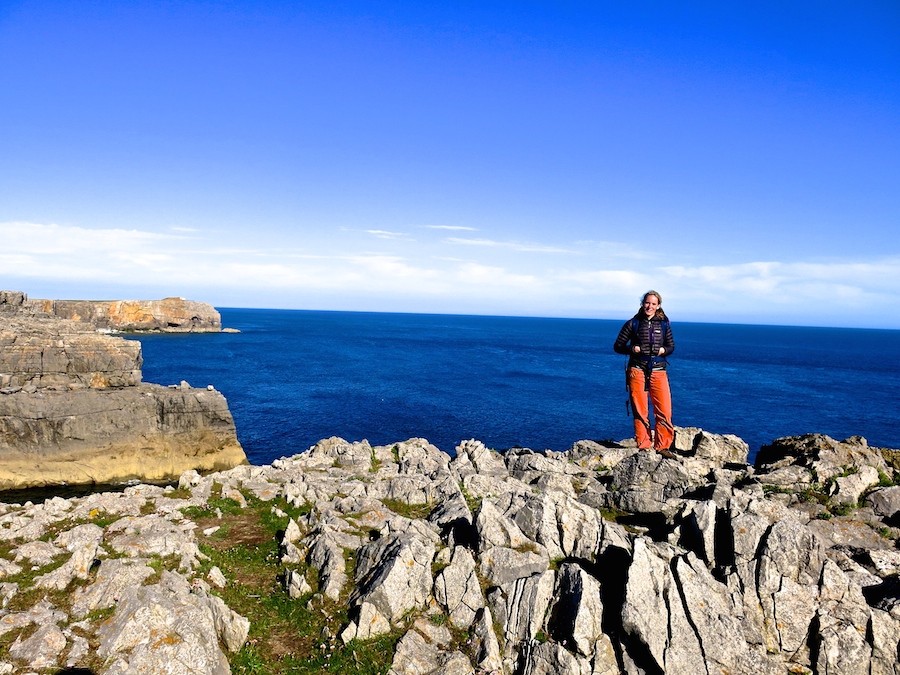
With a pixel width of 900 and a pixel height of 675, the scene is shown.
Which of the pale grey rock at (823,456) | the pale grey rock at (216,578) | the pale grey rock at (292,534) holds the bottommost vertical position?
the pale grey rock at (216,578)

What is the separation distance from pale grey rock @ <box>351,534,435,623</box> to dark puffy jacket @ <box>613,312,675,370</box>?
10189 mm

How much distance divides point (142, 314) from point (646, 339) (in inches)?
6511

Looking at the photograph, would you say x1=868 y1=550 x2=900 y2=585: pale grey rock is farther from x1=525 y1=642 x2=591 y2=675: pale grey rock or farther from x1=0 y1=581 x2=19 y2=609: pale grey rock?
x1=0 y1=581 x2=19 y2=609: pale grey rock

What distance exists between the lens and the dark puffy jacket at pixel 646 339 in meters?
18.9

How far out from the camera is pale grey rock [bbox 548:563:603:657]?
1080 centimetres

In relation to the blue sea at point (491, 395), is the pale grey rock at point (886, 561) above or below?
above

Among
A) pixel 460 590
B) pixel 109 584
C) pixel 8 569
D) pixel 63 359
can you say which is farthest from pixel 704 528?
pixel 63 359

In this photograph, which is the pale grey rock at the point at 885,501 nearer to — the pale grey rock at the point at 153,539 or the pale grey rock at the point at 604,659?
the pale grey rock at the point at 604,659

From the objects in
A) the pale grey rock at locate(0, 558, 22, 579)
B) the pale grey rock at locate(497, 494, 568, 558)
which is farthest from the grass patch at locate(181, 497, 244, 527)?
the pale grey rock at locate(497, 494, 568, 558)

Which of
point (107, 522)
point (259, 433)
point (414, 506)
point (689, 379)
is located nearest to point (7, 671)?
point (107, 522)

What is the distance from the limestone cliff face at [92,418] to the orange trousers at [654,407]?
32514 millimetres

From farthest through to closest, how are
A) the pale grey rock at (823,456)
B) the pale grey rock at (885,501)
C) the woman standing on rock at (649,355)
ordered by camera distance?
the woman standing on rock at (649,355) → the pale grey rock at (823,456) → the pale grey rock at (885,501)

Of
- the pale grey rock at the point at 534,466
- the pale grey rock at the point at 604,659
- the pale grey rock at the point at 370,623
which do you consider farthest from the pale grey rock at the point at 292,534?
the pale grey rock at the point at 534,466

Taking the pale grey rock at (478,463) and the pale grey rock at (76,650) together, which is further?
the pale grey rock at (478,463)
